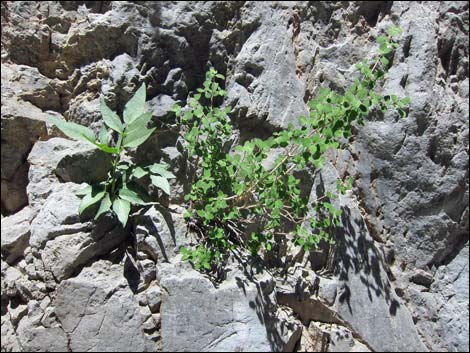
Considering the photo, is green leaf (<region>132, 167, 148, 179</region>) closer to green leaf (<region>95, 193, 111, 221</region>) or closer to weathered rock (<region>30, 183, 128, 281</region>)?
green leaf (<region>95, 193, 111, 221</region>)

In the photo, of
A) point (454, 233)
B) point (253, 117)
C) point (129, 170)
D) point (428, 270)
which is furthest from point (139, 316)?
point (454, 233)

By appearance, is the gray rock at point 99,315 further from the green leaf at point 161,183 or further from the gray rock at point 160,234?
the green leaf at point 161,183

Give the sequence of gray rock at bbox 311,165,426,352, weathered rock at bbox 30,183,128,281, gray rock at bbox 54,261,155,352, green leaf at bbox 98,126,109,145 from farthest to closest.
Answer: gray rock at bbox 311,165,426,352 → green leaf at bbox 98,126,109,145 → weathered rock at bbox 30,183,128,281 → gray rock at bbox 54,261,155,352

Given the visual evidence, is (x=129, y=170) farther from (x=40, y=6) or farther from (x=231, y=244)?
(x=40, y=6)

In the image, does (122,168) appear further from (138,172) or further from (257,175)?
(257,175)

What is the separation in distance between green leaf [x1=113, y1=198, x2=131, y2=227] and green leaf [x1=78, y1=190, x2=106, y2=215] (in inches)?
3.6

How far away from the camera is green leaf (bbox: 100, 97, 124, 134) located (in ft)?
8.88

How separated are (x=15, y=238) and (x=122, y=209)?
2.68 ft

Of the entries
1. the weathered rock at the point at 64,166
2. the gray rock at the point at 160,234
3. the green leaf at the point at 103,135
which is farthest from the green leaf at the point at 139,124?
the gray rock at the point at 160,234

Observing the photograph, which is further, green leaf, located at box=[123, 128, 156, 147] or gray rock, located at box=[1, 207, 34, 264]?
gray rock, located at box=[1, 207, 34, 264]

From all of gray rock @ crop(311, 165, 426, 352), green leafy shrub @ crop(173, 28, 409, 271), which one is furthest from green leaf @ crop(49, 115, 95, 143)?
gray rock @ crop(311, 165, 426, 352)

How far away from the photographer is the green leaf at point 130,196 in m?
2.65

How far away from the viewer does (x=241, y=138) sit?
10.1 ft

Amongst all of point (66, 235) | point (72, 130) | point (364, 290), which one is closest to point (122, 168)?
point (72, 130)
